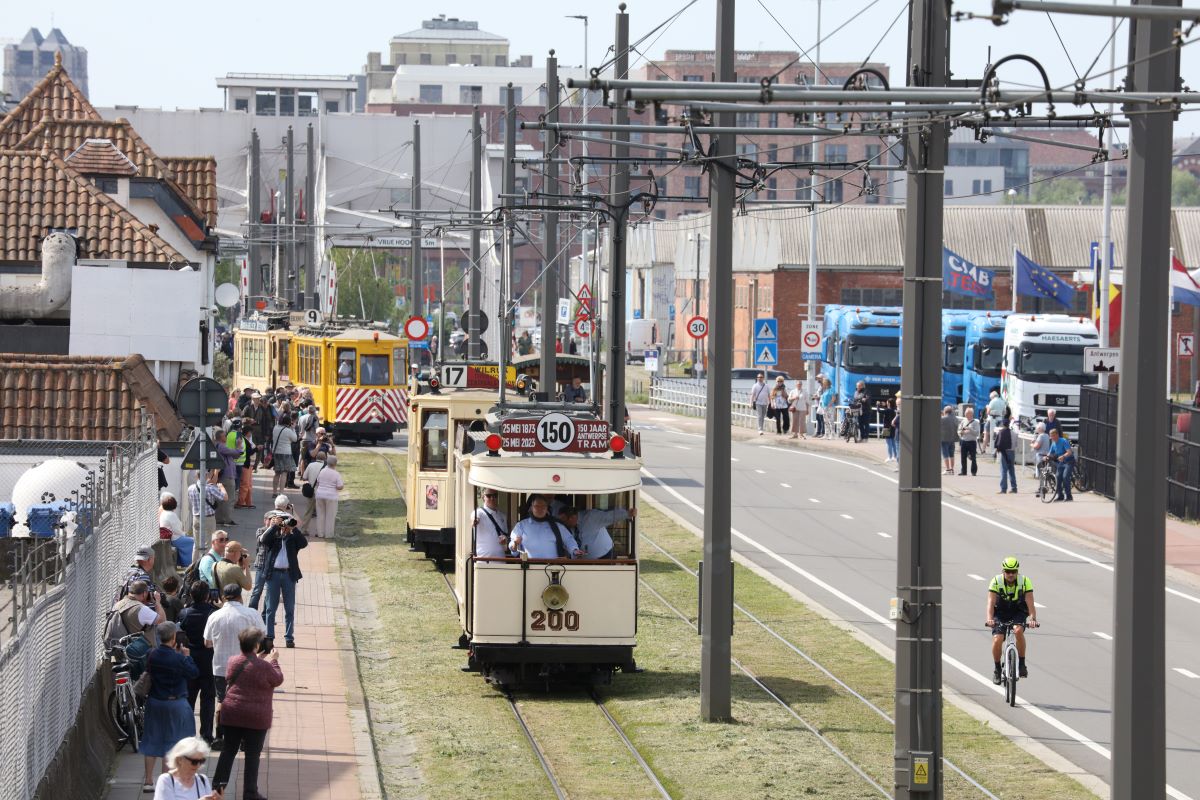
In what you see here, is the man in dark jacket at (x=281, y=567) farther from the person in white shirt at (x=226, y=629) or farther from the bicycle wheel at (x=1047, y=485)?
the bicycle wheel at (x=1047, y=485)

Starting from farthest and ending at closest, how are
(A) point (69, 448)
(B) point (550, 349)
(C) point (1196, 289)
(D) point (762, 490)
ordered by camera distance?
(C) point (1196, 289) → (D) point (762, 490) → (B) point (550, 349) → (A) point (69, 448)

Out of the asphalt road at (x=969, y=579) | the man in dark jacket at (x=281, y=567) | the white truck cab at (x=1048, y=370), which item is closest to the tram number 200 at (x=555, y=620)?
the man in dark jacket at (x=281, y=567)

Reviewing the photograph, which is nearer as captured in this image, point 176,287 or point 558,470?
point 558,470

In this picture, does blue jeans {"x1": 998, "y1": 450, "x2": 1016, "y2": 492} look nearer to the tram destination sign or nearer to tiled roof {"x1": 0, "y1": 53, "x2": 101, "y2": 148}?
the tram destination sign

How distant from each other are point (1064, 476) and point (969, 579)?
10.7 m

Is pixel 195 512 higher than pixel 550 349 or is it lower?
lower

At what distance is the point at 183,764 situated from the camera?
10461 millimetres

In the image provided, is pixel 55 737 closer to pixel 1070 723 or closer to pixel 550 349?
pixel 1070 723

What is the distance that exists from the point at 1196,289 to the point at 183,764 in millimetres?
39211

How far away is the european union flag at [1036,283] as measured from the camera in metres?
55.1

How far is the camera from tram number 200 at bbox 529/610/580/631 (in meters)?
18.9

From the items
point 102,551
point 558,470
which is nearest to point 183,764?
point 102,551

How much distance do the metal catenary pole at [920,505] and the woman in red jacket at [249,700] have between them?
14.9 ft

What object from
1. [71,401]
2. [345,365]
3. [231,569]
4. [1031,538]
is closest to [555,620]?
[231,569]
